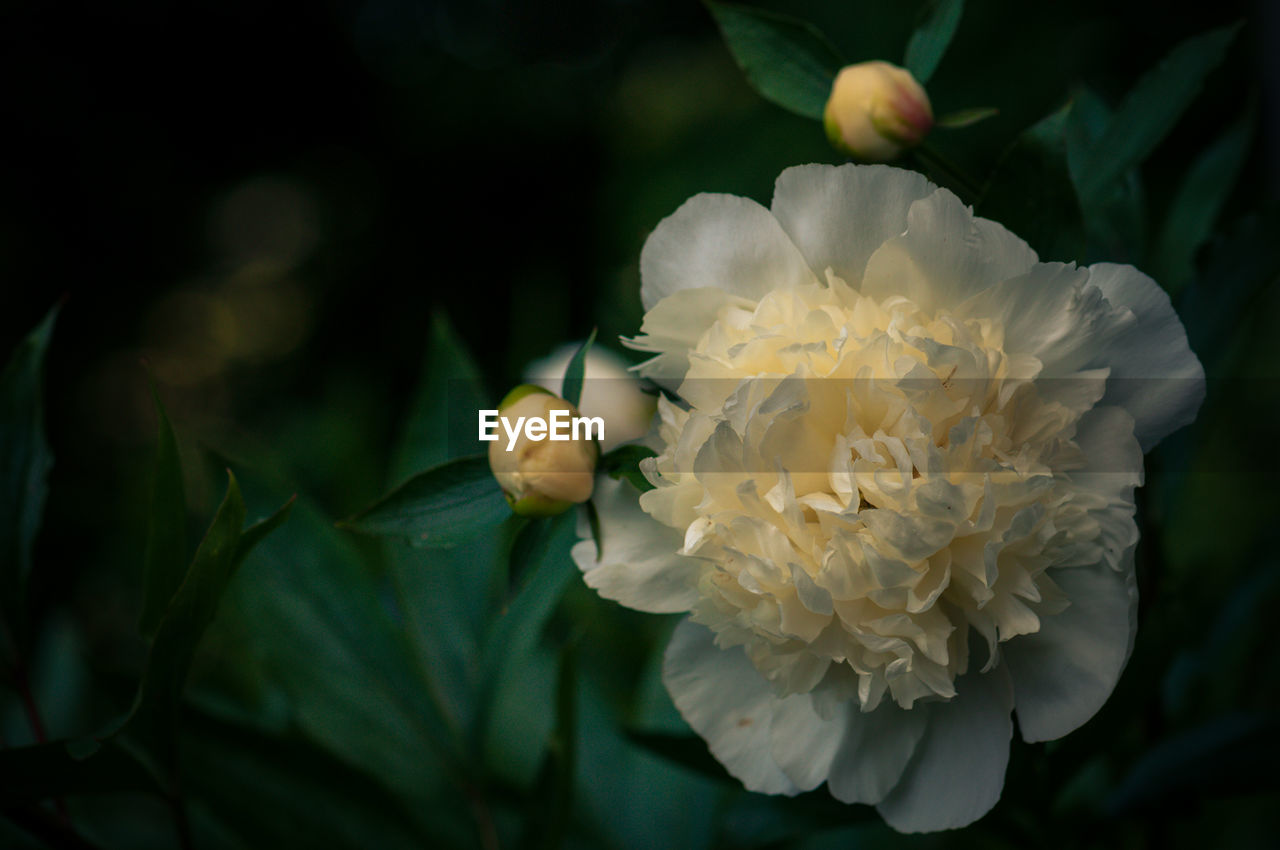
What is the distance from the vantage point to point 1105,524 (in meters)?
0.23

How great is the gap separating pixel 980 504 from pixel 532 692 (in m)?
0.32

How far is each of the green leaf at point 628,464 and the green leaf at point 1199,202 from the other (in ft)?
0.86

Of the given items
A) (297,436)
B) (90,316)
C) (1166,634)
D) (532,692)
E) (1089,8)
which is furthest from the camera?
(90,316)

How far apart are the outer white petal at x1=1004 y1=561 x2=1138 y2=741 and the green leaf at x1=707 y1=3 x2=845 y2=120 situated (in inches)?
6.8

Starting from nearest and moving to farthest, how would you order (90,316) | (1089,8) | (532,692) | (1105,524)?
(1105,524) → (532,692) → (1089,8) → (90,316)

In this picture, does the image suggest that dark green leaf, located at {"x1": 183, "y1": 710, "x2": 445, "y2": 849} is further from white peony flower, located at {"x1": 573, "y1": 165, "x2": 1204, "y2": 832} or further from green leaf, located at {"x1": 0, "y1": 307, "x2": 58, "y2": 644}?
white peony flower, located at {"x1": 573, "y1": 165, "x2": 1204, "y2": 832}

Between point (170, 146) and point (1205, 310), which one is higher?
point (1205, 310)

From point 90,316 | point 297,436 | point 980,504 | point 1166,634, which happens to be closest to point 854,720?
point 980,504

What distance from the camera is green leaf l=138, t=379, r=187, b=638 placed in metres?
0.30

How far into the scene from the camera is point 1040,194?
0.27 m

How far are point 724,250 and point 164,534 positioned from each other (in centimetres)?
20

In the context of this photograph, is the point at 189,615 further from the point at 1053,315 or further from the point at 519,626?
the point at 1053,315

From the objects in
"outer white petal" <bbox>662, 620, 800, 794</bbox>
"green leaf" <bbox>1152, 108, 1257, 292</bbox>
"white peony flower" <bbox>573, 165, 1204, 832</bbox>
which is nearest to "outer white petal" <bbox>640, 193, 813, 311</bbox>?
"white peony flower" <bbox>573, 165, 1204, 832</bbox>

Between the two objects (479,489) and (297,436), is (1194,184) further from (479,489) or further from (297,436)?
(297,436)
